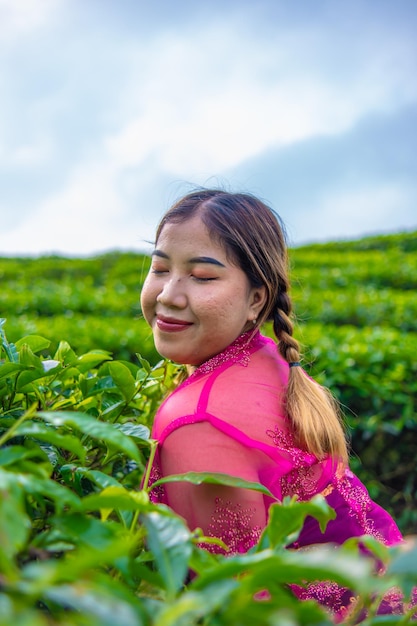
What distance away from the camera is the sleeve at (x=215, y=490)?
4.82 ft

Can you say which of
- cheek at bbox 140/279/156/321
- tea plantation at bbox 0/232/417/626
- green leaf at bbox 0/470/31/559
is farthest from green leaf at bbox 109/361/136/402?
green leaf at bbox 0/470/31/559

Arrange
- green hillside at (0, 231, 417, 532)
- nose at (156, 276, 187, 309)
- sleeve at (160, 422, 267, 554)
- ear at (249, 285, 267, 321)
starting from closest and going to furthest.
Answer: sleeve at (160, 422, 267, 554)
nose at (156, 276, 187, 309)
ear at (249, 285, 267, 321)
green hillside at (0, 231, 417, 532)

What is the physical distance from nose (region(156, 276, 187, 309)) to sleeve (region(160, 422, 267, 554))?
318mm

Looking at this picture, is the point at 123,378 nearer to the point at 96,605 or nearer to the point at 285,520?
the point at 285,520

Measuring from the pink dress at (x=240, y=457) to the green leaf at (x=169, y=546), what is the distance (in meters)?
0.64

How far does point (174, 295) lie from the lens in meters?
1.70

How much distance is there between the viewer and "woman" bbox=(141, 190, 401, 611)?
151 cm

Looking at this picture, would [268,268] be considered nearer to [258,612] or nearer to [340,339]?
[258,612]

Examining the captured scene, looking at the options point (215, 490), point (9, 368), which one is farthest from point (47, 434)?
point (215, 490)

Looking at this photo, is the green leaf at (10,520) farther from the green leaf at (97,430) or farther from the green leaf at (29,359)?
the green leaf at (29,359)

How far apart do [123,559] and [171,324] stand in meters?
0.95

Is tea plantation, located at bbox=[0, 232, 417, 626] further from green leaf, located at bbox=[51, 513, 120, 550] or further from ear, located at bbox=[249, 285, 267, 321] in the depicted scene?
ear, located at bbox=[249, 285, 267, 321]

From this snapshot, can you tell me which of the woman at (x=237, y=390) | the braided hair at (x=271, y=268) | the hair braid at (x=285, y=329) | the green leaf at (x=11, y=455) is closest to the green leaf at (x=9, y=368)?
the woman at (x=237, y=390)

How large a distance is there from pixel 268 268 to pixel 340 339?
3051 millimetres
